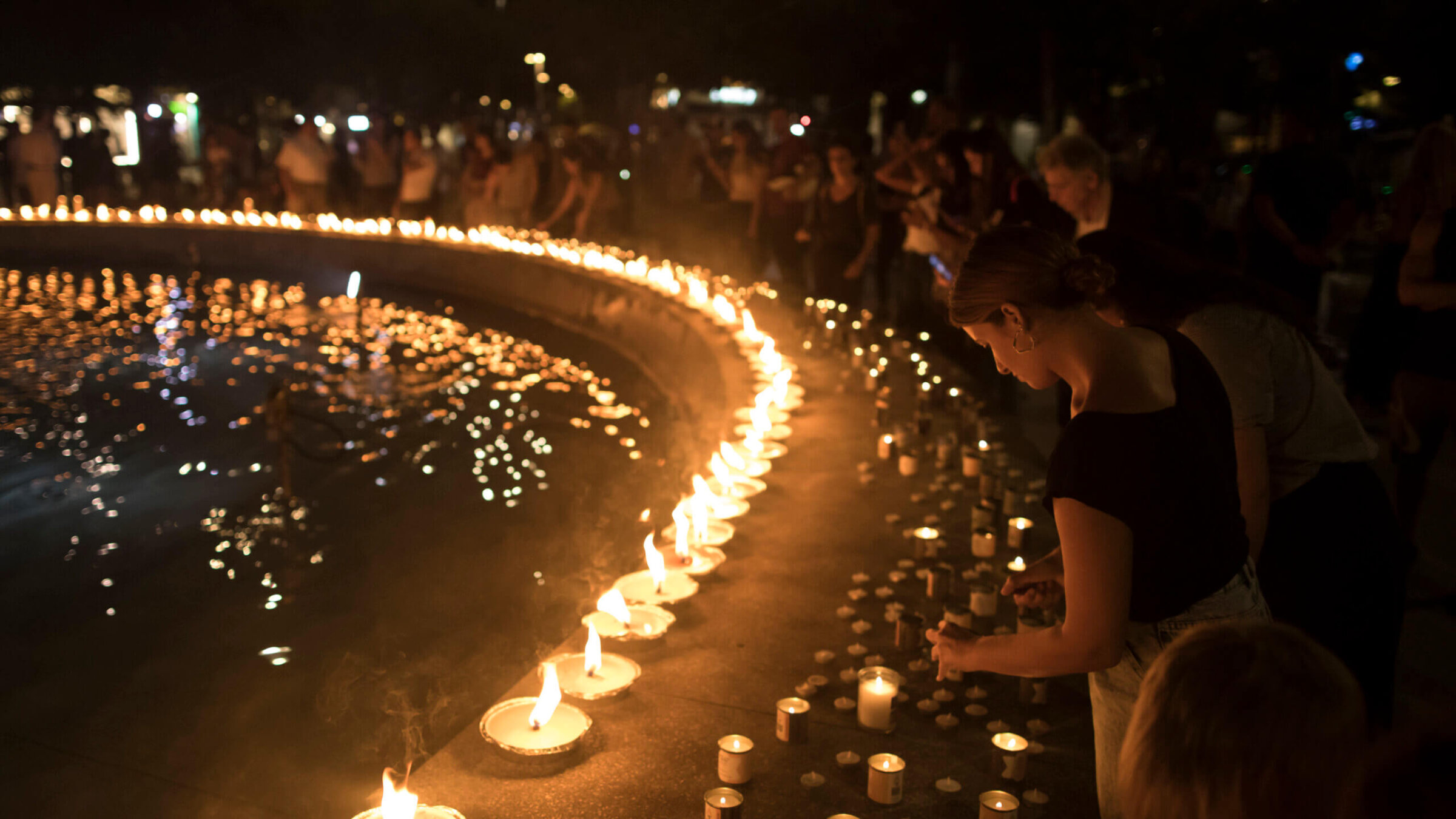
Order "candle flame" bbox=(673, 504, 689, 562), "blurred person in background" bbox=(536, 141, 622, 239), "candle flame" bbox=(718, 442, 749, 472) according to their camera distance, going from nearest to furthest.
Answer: "candle flame" bbox=(673, 504, 689, 562)
"candle flame" bbox=(718, 442, 749, 472)
"blurred person in background" bbox=(536, 141, 622, 239)

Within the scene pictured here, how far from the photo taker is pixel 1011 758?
104 inches

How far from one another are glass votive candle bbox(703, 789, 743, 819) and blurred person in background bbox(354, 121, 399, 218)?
581 inches

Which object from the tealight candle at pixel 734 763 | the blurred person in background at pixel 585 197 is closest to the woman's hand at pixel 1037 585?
the tealight candle at pixel 734 763

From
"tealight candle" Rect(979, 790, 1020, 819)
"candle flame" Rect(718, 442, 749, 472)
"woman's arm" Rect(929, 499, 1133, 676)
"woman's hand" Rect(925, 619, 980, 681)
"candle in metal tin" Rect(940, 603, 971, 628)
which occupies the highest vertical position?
"woman's arm" Rect(929, 499, 1133, 676)

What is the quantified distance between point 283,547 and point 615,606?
9.53 ft

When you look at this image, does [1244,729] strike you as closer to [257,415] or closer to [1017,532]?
[1017,532]

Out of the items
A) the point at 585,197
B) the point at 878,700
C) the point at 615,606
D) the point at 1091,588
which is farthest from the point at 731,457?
the point at 585,197

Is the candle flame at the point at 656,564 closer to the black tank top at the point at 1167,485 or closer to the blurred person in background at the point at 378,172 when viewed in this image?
the black tank top at the point at 1167,485

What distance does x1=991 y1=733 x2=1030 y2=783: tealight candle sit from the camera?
264cm

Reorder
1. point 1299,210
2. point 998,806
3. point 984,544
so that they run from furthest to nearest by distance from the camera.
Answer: point 1299,210 → point 984,544 → point 998,806

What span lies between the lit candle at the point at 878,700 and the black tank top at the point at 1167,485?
100cm

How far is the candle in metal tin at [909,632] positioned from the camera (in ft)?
10.9

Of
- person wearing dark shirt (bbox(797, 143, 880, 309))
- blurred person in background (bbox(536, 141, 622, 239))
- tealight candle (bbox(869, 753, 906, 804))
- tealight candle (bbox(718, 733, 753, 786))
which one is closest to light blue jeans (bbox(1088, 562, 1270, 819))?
tealight candle (bbox(869, 753, 906, 804))

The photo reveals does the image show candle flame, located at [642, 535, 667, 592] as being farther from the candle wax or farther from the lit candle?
the lit candle
